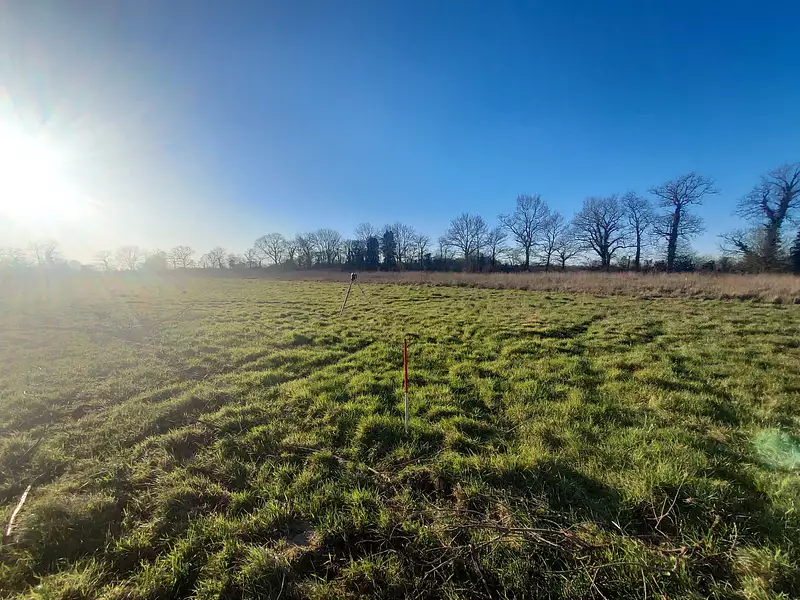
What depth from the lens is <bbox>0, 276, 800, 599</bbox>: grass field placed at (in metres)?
2.17

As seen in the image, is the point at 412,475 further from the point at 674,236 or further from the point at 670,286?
the point at 674,236

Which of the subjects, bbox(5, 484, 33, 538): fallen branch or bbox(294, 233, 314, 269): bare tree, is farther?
bbox(294, 233, 314, 269): bare tree

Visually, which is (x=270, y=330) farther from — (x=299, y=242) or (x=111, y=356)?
(x=299, y=242)

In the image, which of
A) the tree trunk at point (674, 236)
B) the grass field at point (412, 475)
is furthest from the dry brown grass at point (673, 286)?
the tree trunk at point (674, 236)

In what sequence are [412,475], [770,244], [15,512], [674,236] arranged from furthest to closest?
1. [674,236]
2. [770,244]
3. [412,475]
4. [15,512]

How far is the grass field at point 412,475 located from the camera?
2168 mm

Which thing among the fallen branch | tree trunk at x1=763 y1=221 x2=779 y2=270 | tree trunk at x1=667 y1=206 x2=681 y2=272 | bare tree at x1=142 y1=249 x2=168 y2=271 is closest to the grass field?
the fallen branch

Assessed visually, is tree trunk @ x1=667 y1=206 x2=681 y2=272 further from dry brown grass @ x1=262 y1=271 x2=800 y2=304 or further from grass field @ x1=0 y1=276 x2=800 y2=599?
grass field @ x1=0 y1=276 x2=800 y2=599

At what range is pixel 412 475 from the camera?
3.20 meters

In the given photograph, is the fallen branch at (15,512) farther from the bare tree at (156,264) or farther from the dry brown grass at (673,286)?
the bare tree at (156,264)

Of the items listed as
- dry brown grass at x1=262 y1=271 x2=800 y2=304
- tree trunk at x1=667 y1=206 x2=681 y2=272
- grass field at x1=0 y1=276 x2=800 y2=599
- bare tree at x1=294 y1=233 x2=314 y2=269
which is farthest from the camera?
bare tree at x1=294 y1=233 x2=314 y2=269

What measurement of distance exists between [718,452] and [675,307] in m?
12.7

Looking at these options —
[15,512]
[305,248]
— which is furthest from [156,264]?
[15,512]

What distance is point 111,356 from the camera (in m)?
7.86
